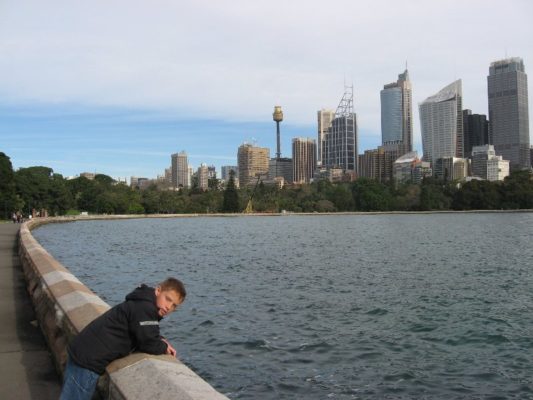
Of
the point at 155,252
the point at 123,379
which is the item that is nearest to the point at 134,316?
the point at 123,379

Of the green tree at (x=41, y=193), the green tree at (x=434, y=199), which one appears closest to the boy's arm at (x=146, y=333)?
the green tree at (x=41, y=193)

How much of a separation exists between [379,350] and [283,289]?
911cm

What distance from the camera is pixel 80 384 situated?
4648 mm

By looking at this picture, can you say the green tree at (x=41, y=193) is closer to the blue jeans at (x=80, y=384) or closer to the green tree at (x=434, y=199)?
the blue jeans at (x=80, y=384)

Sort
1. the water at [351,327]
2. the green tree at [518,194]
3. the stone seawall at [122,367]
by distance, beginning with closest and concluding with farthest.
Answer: the stone seawall at [122,367] → the water at [351,327] → the green tree at [518,194]

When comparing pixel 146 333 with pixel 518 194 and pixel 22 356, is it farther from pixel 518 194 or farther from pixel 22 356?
pixel 518 194

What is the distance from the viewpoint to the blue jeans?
15.2 feet

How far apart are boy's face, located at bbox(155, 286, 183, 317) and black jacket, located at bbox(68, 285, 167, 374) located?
67 mm

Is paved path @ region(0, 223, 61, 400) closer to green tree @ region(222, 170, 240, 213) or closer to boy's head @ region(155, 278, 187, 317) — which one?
boy's head @ region(155, 278, 187, 317)

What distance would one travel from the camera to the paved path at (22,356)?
585cm

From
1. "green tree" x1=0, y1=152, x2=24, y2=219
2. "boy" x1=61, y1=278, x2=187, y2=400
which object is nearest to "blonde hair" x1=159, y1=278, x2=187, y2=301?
"boy" x1=61, y1=278, x2=187, y2=400

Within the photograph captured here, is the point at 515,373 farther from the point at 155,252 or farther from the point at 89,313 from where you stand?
the point at 155,252

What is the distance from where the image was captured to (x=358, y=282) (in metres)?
23.1

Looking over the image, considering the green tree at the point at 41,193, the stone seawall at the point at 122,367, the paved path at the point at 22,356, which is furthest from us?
the green tree at the point at 41,193
